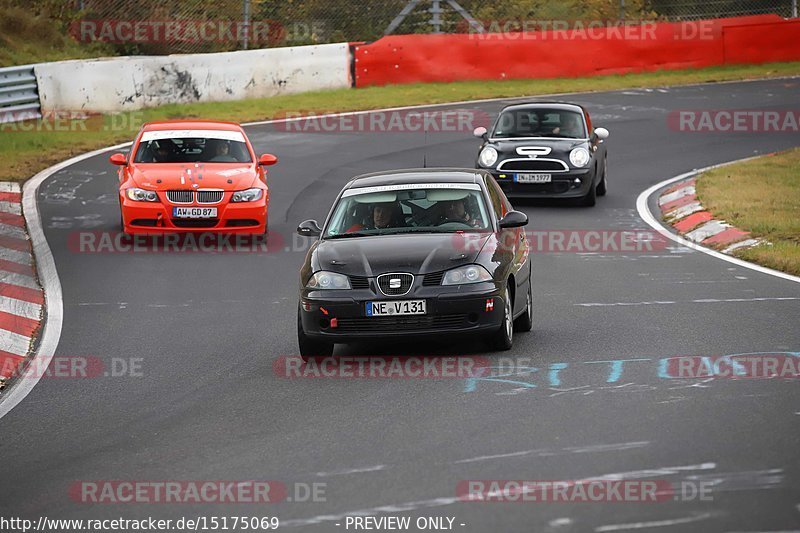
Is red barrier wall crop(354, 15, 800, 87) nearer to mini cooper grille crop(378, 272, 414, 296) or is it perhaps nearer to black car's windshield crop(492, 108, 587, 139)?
black car's windshield crop(492, 108, 587, 139)

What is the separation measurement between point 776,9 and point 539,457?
3219 cm

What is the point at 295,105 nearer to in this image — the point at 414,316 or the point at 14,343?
the point at 14,343

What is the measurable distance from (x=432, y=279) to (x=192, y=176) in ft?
26.8

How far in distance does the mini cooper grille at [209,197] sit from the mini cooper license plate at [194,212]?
92 millimetres

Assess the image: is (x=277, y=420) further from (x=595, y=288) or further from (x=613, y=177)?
(x=613, y=177)

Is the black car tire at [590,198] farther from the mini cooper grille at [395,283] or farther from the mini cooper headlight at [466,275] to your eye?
the mini cooper grille at [395,283]

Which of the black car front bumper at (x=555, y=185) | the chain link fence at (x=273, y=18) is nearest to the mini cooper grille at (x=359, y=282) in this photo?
the black car front bumper at (x=555, y=185)

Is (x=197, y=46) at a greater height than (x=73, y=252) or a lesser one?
greater

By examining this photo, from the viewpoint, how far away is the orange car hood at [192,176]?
17.7 meters

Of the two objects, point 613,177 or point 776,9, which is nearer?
point 613,177

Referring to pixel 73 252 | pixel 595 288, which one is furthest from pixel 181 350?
pixel 73 252

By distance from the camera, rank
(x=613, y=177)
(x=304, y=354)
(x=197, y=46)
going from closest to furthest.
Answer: (x=304, y=354)
(x=613, y=177)
(x=197, y=46)

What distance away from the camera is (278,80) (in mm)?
32969

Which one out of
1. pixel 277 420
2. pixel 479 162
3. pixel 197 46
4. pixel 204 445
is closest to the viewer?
pixel 204 445
